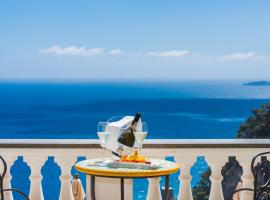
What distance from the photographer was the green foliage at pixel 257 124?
15.8 m

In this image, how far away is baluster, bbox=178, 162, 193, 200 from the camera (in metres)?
3.24

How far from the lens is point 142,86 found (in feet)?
80.1

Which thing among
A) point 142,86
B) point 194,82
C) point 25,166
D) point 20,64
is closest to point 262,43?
point 194,82

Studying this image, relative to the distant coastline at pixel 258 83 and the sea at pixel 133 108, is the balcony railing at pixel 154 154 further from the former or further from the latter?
the distant coastline at pixel 258 83

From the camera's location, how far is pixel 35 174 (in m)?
3.22

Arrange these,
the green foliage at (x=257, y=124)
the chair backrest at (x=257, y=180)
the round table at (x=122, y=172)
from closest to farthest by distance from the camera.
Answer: the round table at (x=122, y=172) < the chair backrest at (x=257, y=180) < the green foliage at (x=257, y=124)

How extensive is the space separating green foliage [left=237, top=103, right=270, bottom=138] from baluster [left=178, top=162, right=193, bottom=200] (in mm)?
12730

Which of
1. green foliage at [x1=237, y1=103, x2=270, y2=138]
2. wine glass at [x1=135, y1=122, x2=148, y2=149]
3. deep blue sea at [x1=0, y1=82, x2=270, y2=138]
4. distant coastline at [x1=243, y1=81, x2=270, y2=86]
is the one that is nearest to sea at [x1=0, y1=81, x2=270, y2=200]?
deep blue sea at [x1=0, y1=82, x2=270, y2=138]

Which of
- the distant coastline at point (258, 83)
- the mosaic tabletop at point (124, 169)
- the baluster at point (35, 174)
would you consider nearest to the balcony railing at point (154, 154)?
the baluster at point (35, 174)

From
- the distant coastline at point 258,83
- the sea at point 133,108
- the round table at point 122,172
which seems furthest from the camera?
the distant coastline at point 258,83

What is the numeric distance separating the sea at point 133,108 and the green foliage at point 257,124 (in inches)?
94.7

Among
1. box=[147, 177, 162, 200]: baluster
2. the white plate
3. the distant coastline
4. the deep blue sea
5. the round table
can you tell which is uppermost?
the distant coastline

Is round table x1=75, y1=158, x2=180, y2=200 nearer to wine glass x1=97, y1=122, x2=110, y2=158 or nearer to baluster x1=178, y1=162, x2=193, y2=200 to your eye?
wine glass x1=97, y1=122, x2=110, y2=158

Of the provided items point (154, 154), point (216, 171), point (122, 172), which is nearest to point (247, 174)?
point (216, 171)
